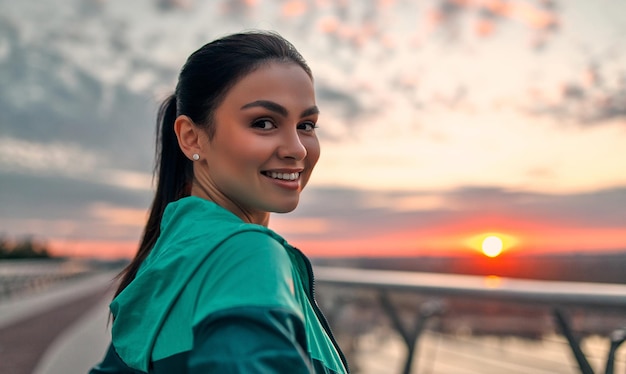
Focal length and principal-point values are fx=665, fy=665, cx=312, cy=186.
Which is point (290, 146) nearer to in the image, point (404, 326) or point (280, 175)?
point (280, 175)

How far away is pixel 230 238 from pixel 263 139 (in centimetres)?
29

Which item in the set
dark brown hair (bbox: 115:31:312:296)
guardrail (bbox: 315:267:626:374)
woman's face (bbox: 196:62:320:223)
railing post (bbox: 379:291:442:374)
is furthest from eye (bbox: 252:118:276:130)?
railing post (bbox: 379:291:442:374)

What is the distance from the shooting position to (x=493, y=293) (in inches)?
121

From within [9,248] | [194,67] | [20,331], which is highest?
[9,248]

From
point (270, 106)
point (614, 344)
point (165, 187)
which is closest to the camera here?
point (270, 106)

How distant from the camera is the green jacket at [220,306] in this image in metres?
0.99

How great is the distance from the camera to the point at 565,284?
2879 millimetres

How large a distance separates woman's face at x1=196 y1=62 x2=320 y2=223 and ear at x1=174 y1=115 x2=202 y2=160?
0.06m

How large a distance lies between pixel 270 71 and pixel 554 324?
6.43ft

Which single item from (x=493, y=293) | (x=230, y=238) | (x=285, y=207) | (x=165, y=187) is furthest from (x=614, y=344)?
(x=230, y=238)

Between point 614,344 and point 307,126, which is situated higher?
point 307,126

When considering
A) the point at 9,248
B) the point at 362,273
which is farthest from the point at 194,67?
the point at 9,248

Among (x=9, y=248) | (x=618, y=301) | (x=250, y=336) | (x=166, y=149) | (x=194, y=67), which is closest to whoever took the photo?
(x=250, y=336)

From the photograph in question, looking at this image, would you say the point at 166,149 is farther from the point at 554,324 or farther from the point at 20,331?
the point at 20,331
